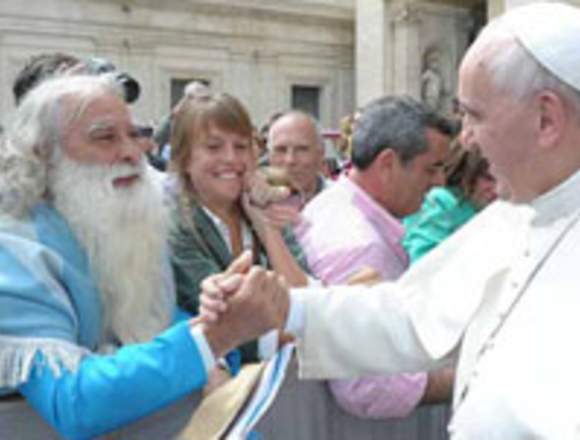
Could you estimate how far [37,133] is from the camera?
1.77 metres

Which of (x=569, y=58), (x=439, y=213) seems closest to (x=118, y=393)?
(x=569, y=58)

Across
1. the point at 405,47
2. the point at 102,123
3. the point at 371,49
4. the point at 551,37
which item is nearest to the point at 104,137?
the point at 102,123

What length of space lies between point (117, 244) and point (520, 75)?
0.96 metres

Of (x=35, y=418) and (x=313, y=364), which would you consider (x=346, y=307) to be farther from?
(x=35, y=418)

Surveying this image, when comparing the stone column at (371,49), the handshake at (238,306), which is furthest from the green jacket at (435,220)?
the stone column at (371,49)

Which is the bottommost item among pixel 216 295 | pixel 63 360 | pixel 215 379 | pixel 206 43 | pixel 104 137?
pixel 215 379

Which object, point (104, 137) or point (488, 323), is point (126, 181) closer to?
point (104, 137)

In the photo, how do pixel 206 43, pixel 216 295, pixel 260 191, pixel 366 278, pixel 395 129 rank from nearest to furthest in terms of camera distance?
pixel 216 295, pixel 366 278, pixel 260 191, pixel 395 129, pixel 206 43

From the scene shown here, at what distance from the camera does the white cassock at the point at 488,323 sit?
1.36 m

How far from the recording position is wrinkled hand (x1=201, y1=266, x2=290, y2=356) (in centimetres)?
160

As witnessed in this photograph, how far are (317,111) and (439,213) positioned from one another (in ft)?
58.3

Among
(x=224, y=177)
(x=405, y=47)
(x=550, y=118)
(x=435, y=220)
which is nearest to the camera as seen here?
(x=550, y=118)

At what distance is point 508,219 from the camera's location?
179cm

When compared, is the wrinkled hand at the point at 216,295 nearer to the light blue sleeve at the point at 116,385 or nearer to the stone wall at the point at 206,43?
the light blue sleeve at the point at 116,385
